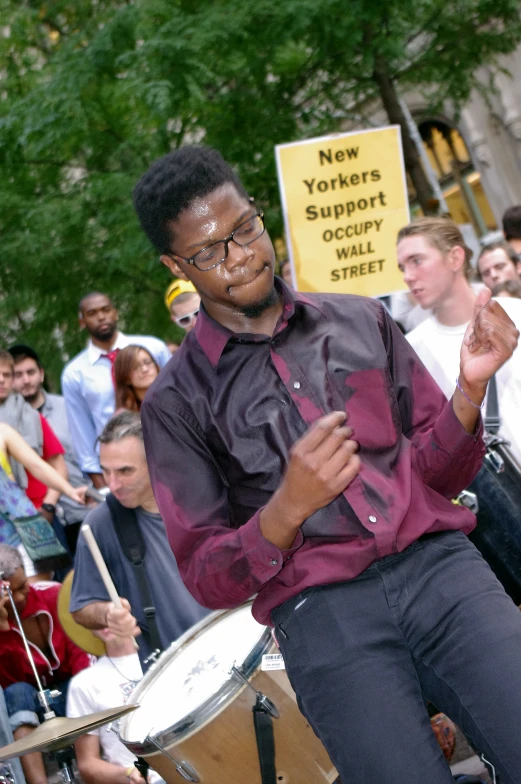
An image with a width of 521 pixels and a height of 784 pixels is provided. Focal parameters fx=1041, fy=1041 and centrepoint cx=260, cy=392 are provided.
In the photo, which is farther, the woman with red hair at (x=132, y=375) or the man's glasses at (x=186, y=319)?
the man's glasses at (x=186, y=319)

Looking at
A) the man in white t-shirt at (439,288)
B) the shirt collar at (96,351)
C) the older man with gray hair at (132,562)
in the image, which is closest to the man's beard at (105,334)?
the shirt collar at (96,351)

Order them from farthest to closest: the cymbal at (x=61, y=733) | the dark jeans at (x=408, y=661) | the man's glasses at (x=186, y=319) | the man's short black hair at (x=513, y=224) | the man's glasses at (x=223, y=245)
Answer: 1. the man's short black hair at (x=513, y=224)
2. the man's glasses at (x=186, y=319)
3. the cymbal at (x=61, y=733)
4. the man's glasses at (x=223, y=245)
5. the dark jeans at (x=408, y=661)

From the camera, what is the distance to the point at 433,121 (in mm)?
20781

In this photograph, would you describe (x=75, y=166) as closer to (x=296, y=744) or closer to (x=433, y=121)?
(x=296, y=744)

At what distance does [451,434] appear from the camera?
2473mm

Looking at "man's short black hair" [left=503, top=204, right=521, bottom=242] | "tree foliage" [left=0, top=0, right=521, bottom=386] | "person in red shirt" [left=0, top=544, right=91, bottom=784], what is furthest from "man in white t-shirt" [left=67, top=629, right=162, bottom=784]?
"tree foliage" [left=0, top=0, right=521, bottom=386]

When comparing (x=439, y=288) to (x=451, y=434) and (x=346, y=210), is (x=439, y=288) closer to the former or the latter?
(x=451, y=434)

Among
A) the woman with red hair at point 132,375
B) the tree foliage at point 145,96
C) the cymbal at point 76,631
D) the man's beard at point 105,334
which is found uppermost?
the tree foliage at point 145,96

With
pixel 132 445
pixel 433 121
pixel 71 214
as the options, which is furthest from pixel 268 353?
pixel 433 121

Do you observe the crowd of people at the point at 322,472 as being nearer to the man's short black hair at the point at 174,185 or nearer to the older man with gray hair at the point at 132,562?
the man's short black hair at the point at 174,185

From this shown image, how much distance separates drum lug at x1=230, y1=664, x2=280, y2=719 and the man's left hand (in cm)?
128

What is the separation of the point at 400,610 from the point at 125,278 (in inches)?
362

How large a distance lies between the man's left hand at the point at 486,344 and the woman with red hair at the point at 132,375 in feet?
12.6

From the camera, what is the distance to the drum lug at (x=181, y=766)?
324 cm
